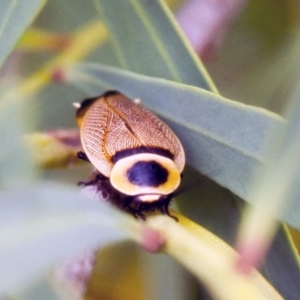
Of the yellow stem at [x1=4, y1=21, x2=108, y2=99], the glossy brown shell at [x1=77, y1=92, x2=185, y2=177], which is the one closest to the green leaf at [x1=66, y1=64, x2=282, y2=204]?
the glossy brown shell at [x1=77, y1=92, x2=185, y2=177]

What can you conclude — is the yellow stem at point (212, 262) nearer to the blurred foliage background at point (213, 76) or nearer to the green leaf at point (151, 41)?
the blurred foliage background at point (213, 76)

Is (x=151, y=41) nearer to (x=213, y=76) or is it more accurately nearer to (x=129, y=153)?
(x=129, y=153)

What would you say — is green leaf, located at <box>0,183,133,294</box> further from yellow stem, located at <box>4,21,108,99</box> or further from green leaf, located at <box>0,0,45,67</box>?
yellow stem, located at <box>4,21,108,99</box>

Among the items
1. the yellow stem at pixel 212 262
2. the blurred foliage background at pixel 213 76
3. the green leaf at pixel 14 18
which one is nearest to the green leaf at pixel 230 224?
the blurred foliage background at pixel 213 76

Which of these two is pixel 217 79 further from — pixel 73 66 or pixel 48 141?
pixel 48 141

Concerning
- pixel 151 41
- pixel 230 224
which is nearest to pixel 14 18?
pixel 151 41

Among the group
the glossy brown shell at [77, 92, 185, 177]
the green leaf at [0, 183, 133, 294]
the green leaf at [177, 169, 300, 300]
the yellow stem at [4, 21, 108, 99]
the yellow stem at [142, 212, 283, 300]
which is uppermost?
the yellow stem at [142, 212, 283, 300]

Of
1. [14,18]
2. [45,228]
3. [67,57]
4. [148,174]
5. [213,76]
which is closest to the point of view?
[45,228]
